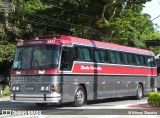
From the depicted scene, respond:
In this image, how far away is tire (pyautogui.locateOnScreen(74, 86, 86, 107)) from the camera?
1906 cm

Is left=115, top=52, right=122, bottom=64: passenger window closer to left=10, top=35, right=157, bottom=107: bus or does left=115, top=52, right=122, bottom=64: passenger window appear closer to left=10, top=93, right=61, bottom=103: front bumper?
left=10, top=35, right=157, bottom=107: bus

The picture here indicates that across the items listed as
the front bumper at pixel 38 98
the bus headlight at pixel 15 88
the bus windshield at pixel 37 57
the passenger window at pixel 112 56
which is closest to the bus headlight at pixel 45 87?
the front bumper at pixel 38 98

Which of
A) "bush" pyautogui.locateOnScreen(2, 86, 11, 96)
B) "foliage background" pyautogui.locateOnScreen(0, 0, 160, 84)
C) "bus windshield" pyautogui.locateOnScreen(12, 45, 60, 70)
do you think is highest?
"foliage background" pyautogui.locateOnScreen(0, 0, 160, 84)

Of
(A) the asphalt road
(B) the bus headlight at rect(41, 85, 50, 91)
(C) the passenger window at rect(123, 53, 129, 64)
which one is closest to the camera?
(A) the asphalt road

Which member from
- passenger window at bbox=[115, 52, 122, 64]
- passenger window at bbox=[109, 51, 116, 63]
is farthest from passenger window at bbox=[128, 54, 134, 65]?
passenger window at bbox=[109, 51, 116, 63]

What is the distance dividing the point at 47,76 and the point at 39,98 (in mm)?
981

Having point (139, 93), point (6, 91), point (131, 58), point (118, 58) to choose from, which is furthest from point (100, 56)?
point (6, 91)

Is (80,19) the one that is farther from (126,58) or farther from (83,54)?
(83,54)

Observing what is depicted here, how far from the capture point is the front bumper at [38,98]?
57.2 ft

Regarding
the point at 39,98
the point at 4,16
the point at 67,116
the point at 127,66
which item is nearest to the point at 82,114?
the point at 67,116

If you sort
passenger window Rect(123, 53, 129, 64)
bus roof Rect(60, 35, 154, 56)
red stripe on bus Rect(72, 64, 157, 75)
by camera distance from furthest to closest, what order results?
passenger window Rect(123, 53, 129, 64)
red stripe on bus Rect(72, 64, 157, 75)
bus roof Rect(60, 35, 154, 56)

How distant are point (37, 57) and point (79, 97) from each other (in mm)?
2812

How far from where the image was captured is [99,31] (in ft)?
133

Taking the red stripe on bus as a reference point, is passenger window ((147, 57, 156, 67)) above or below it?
above
